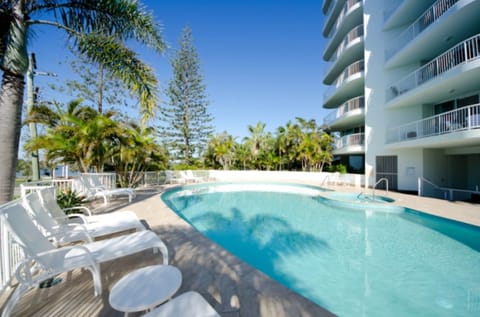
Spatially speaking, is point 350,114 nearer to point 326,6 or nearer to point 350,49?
point 350,49

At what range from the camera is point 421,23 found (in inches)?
414

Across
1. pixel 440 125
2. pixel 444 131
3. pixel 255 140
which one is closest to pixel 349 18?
pixel 440 125

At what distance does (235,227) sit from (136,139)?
7.98 metres

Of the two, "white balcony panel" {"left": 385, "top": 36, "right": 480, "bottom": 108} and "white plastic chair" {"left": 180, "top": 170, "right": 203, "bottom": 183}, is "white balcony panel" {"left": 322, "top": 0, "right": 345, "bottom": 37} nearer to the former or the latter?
"white balcony panel" {"left": 385, "top": 36, "right": 480, "bottom": 108}

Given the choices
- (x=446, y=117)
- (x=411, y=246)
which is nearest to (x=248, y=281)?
(x=411, y=246)

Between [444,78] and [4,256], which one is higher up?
[444,78]

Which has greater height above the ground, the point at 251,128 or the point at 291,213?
the point at 251,128

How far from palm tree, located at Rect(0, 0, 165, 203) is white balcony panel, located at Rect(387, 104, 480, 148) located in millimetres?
11102

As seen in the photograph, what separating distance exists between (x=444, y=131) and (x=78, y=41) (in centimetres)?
1373

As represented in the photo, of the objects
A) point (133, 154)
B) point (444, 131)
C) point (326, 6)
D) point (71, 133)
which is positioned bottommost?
point (133, 154)

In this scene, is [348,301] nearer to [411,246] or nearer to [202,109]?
[411,246]

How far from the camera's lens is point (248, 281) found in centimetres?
258

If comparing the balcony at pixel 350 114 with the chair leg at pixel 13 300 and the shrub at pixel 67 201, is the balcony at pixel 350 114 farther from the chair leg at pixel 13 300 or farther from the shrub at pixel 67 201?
the chair leg at pixel 13 300

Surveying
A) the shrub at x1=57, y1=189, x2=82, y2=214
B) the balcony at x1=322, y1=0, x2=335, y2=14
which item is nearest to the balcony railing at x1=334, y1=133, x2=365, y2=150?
the balcony at x1=322, y1=0, x2=335, y2=14
